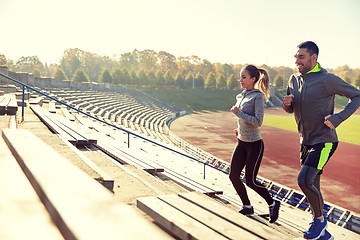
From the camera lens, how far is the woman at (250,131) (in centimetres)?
360

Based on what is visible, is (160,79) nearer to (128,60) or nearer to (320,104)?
(128,60)

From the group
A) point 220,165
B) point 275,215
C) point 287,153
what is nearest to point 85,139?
point 275,215

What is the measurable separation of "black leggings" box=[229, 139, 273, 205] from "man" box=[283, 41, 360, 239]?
1.76 feet

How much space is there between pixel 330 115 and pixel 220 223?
5.47 ft

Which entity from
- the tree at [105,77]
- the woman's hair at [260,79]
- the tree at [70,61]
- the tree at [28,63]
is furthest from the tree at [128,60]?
the woman's hair at [260,79]

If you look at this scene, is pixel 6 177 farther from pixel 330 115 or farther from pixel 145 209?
pixel 330 115

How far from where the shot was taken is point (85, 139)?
22.0ft

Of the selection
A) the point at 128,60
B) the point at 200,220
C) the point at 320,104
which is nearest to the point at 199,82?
the point at 128,60

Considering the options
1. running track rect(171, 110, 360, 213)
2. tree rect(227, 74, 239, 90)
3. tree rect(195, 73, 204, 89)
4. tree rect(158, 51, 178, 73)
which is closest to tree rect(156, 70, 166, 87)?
tree rect(195, 73, 204, 89)

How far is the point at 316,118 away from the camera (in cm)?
314

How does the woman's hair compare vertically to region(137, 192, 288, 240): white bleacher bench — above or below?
above

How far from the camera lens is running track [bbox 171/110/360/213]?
15125 millimetres

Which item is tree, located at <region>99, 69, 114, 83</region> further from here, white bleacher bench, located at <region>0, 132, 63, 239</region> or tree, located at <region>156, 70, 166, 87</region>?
white bleacher bench, located at <region>0, 132, 63, 239</region>

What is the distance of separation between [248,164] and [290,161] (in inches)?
753
